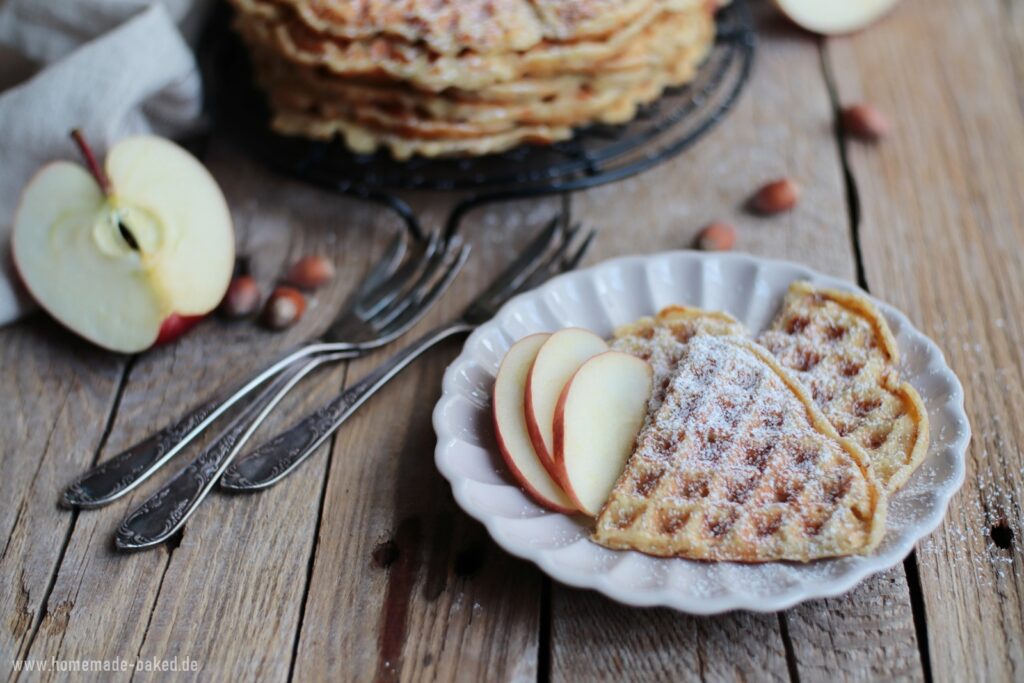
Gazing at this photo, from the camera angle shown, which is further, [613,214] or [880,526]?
[613,214]

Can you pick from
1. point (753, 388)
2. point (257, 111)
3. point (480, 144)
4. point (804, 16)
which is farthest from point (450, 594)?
point (804, 16)

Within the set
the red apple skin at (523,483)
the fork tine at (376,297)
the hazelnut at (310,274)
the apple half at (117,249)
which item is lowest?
the fork tine at (376,297)

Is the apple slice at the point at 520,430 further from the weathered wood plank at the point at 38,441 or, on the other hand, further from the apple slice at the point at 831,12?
the apple slice at the point at 831,12

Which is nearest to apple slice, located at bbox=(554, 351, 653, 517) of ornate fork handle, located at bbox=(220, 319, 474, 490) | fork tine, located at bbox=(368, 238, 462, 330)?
ornate fork handle, located at bbox=(220, 319, 474, 490)

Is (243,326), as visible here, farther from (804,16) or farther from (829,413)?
(804,16)

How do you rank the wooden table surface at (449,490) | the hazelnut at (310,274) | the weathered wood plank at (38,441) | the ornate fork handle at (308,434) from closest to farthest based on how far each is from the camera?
the wooden table surface at (449,490), the weathered wood plank at (38,441), the ornate fork handle at (308,434), the hazelnut at (310,274)

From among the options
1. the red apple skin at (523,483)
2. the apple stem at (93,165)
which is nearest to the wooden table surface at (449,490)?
the red apple skin at (523,483)
